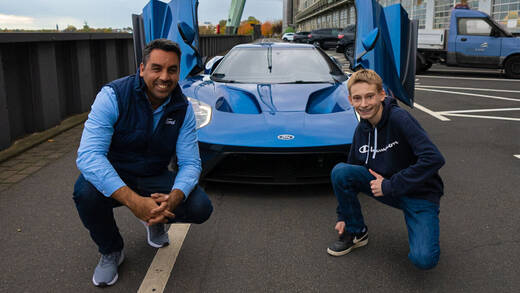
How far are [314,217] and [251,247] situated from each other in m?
0.65

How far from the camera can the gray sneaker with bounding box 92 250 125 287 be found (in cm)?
238

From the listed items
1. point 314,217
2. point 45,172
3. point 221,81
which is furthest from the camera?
point 221,81

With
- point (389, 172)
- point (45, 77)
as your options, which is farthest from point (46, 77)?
point (389, 172)

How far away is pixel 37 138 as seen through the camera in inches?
220

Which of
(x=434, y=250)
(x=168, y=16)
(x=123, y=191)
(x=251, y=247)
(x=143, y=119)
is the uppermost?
(x=168, y=16)

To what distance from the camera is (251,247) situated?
2854mm

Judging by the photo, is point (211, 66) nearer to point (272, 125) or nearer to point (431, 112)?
point (272, 125)

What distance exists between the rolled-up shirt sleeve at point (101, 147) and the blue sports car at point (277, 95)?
1.29 meters

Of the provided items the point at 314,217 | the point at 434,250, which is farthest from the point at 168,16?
the point at 434,250

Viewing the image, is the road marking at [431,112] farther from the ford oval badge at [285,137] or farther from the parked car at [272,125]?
the ford oval badge at [285,137]

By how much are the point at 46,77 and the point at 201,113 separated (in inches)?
121

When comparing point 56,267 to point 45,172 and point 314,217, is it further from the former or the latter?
point 45,172

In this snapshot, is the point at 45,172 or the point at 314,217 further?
the point at 45,172

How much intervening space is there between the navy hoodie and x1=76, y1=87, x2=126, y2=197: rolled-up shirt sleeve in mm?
1361
